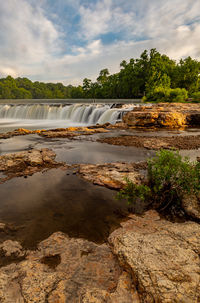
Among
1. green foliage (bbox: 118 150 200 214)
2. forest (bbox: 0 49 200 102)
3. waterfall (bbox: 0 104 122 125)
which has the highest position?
forest (bbox: 0 49 200 102)

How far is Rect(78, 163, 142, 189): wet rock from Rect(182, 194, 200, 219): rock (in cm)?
137

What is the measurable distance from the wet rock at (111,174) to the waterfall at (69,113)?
1369cm

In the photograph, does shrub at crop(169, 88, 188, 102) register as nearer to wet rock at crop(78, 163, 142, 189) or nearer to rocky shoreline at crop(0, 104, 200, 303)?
wet rock at crop(78, 163, 142, 189)

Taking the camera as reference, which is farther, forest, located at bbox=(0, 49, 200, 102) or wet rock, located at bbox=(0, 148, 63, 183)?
forest, located at bbox=(0, 49, 200, 102)

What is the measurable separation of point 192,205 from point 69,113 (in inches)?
950

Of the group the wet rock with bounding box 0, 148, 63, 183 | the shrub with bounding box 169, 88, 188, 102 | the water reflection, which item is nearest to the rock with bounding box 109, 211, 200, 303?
the water reflection

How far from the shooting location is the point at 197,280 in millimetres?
1775

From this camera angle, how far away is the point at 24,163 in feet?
20.7

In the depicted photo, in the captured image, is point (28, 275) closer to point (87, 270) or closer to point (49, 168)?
point (87, 270)

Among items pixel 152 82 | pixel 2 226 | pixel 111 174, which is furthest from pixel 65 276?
pixel 152 82

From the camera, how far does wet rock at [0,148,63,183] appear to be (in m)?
5.66

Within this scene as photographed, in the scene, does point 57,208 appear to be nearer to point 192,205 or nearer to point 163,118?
point 192,205

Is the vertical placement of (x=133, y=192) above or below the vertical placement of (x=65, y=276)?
above

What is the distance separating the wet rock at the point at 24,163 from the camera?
566cm
